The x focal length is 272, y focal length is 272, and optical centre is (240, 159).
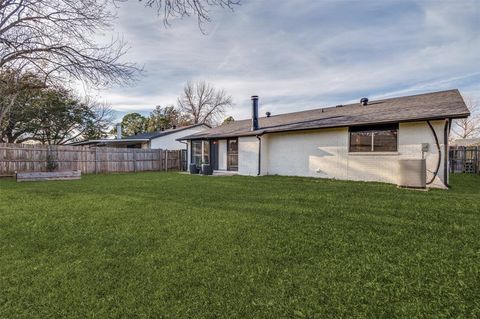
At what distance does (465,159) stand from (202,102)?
3085 centimetres

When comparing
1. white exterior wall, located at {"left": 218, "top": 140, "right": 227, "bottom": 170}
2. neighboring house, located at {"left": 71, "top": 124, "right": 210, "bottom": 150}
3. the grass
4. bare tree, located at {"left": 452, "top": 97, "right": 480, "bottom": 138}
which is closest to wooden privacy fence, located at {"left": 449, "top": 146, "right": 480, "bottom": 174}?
the grass

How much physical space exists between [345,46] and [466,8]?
386 cm

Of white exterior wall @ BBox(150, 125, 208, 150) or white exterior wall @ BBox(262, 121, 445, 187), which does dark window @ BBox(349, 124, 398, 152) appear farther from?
white exterior wall @ BBox(150, 125, 208, 150)

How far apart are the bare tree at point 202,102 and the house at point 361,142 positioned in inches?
Result: 983

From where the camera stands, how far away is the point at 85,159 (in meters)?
16.2

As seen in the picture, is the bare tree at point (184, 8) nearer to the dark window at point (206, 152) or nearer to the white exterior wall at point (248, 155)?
the white exterior wall at point (248, 155)

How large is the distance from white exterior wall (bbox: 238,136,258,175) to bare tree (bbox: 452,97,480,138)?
28377mm

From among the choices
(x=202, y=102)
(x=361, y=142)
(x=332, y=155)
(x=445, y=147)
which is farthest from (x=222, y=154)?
(x=202, y=102)

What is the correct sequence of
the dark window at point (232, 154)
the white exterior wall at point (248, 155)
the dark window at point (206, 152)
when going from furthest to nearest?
the dark window at point (206, 152) → the dark window at point (232, 154) → the white exterior wall at point (248, 155)

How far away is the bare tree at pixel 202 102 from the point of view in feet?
126

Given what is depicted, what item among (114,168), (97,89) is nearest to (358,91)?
(97,89)

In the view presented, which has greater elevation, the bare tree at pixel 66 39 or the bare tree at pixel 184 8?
the bare tree at pixel 66 39

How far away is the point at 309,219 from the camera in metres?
4.72

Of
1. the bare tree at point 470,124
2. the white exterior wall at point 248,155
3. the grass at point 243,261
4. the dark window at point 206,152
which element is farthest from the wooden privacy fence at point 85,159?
the bare tree at point 470,124
